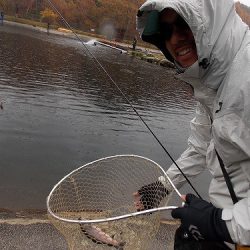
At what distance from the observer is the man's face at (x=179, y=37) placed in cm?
220

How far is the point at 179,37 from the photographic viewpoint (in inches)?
89.1

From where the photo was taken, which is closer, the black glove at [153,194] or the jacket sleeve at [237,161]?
the jacket sleeve at [237,161]

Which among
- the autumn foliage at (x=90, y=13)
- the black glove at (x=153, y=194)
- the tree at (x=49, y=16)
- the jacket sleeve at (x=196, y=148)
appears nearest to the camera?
the jacket sleeve at (x=196, y=148)

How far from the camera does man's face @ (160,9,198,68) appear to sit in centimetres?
220

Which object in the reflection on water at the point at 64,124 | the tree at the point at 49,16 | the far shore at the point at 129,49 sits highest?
the reflection on water at the point at 64,124

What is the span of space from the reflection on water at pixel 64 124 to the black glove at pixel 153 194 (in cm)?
409

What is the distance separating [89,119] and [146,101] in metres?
5.96

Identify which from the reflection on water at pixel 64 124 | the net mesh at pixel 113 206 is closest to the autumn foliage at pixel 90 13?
the reflection on water at pixel 64 124

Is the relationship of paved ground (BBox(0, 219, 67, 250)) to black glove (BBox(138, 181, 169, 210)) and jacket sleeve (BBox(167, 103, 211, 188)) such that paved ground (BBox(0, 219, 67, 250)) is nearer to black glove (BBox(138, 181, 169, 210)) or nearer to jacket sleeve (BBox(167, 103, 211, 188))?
black glove (BBox(138, 181, 169, 210))

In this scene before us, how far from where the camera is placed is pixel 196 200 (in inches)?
82.0

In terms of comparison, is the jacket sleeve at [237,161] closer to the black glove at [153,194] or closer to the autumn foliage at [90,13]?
the black glove at [153,194]

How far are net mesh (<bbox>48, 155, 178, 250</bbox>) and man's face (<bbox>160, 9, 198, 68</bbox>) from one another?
1.00 meters

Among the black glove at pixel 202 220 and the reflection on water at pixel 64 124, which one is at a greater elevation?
the black glove at pixel 202 220

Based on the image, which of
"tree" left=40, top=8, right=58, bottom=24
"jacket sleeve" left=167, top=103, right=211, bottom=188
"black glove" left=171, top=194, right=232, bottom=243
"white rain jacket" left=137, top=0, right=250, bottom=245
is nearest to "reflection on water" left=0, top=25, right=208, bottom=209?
"jacket sleeve" left=167, top=103, right=211, bottom=188
